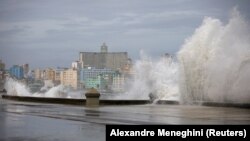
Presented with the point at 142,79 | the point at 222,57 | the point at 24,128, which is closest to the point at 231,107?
the point at 222,57

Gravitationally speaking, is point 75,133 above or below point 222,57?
below

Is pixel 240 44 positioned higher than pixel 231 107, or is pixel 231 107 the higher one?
pixel 240 44

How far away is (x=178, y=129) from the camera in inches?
307

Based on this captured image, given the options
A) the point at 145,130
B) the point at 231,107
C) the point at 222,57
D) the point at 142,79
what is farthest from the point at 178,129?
the point at 142,79

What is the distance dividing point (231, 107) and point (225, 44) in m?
6.80

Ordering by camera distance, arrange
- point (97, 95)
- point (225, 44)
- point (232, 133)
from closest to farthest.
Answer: point (232, 133), point (97, 95), point (225, 44)

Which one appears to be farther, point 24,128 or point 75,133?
point 24,128

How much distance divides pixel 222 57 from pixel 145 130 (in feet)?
61.5

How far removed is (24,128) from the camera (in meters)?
11.0

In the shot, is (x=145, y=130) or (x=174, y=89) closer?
(x=145, y=130)

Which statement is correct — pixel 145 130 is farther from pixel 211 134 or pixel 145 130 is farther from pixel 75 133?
pixel 75 133

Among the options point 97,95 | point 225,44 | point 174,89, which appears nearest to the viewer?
point 97,95

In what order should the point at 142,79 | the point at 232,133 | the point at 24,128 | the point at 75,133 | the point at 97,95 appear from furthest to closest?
the point at 142,79 → the point at 97,95 → the point at 24,128 → the point at 75,133 → the point at 232,133

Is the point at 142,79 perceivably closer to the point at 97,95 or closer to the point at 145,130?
the point at 97,95
